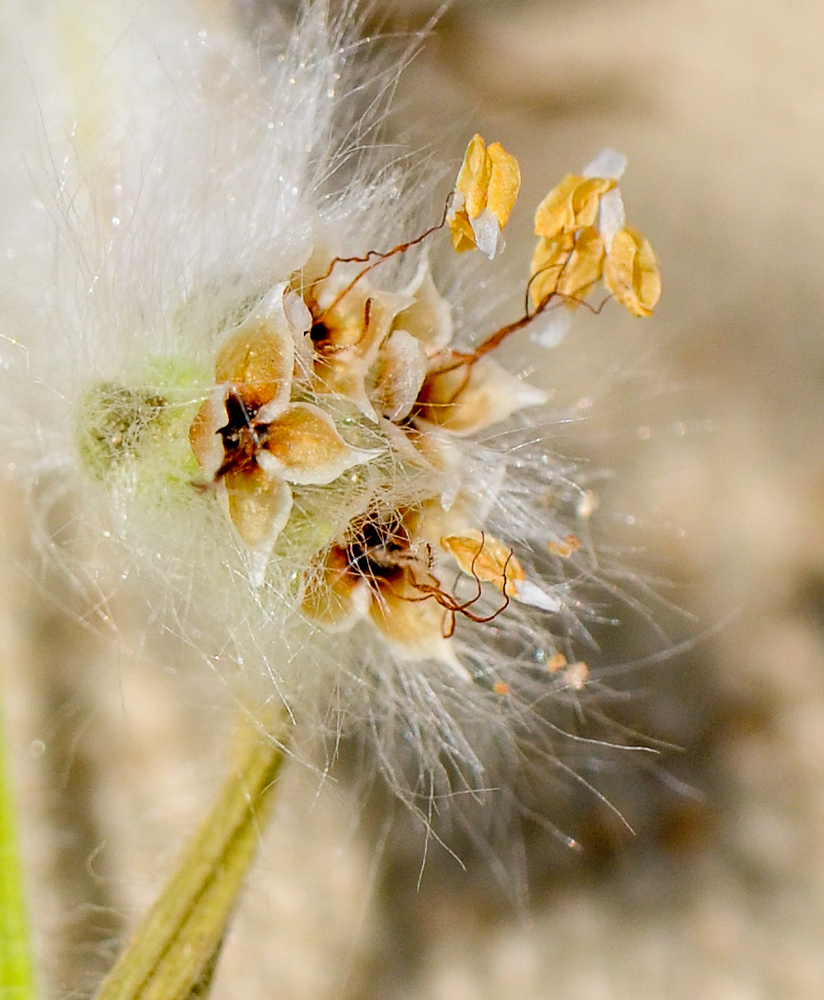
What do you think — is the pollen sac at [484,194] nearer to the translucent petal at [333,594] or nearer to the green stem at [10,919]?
the translucent petal at [333,594]

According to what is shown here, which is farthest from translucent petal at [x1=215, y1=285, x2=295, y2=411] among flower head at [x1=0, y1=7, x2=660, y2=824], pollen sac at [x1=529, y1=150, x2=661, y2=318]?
pollen sac at [x1=529, y1=150, x2=661, y2=318]

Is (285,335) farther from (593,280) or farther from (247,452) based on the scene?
(593,280)

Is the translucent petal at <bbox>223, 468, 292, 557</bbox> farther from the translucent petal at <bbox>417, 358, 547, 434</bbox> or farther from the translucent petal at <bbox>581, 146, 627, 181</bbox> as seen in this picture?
the translucent petal at <bbox>581, 146, 627, 181</bbox>

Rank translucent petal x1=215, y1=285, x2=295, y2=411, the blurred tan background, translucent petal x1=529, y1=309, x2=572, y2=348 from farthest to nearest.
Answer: the blurred tan background, translucent petal x1=529, y1=309, x2=572, y2=348, translucent petal x1=215, y1=285, x2=295, y2=411

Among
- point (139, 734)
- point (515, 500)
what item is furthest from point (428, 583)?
point (139, 734)

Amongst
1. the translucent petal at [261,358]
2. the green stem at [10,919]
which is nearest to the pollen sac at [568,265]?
the translucent petal at [261,358]

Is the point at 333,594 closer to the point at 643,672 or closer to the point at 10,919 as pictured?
the point at 10,919

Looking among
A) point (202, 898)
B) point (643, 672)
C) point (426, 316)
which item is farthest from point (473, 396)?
point (643, 672)
